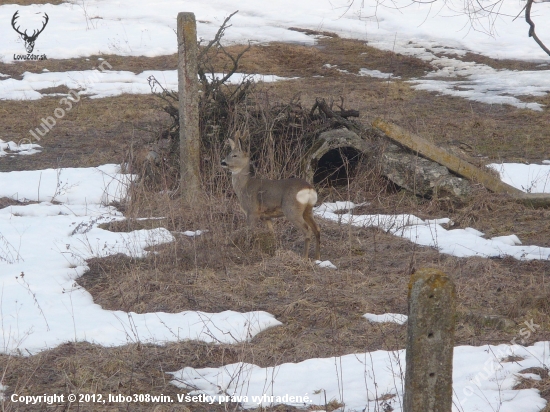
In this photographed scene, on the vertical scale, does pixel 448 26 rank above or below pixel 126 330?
above

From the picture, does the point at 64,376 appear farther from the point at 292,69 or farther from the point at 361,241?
the point at 292,69

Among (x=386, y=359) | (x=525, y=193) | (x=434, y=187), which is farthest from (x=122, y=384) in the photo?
(x=525, y=193)

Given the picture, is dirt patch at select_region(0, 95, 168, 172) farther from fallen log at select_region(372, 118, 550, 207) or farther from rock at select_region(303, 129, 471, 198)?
fallen log at select_region(372, 118, 550, 207)

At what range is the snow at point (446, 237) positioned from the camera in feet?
23.9

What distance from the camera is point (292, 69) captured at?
64.5 ft

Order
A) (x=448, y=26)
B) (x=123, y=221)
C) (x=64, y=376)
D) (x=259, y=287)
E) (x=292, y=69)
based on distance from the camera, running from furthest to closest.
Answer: (x=448, y=26), (x=292, y=69), (x=123, y=221), (x=259, y=287), (x=64, y=376)

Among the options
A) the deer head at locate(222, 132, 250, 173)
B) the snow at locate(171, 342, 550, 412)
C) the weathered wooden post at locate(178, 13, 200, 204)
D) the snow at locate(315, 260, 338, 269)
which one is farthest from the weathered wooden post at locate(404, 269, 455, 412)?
the weathered wooden post at locate(178, 13, 200, 204)

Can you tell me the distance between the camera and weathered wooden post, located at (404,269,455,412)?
2770 millimetres

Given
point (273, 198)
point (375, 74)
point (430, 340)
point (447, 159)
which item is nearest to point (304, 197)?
point (273, 198)

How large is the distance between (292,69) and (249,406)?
16285mm

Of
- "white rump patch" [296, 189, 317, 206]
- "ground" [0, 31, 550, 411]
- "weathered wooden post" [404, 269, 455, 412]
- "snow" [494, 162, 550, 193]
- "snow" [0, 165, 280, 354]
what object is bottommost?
"snow" [0, 165, 280, 354]

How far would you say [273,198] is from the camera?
301 inches

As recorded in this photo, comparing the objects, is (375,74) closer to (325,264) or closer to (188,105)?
(188,105)

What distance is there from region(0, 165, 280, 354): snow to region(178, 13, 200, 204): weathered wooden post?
961 millimetres
